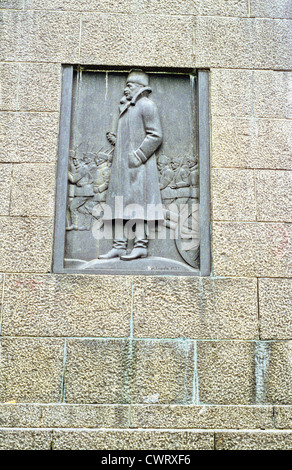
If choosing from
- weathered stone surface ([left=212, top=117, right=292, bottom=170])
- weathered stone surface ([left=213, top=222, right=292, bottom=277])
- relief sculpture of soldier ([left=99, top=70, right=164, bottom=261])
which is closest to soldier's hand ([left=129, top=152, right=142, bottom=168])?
relief sculpture of soldier ([left=99, top=70, right=164, bottom=261])

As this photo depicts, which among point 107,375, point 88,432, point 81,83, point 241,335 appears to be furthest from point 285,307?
point 81,83

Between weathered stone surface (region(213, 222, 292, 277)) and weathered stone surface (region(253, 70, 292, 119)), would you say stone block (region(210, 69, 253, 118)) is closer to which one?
weathered stone surface (region(253, 70, 292, 119))

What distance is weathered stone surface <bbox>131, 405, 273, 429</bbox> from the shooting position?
17.7ft

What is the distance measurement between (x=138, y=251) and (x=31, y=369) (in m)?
1.77

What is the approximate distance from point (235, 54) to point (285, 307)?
3.17 meters

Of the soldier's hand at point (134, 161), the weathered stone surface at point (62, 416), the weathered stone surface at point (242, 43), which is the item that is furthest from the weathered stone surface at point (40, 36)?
the weathered stone surface at point (62, 416)

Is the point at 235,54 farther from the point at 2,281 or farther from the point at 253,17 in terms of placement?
the point at 2,281

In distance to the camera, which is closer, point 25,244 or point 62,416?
point 62,416

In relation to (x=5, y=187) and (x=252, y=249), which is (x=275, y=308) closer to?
(x=252, y=249)

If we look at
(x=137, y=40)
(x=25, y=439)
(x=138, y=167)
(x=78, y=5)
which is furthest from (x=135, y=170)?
(x=25, y=439)

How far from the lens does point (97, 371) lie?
5.57 meters

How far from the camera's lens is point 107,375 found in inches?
219
